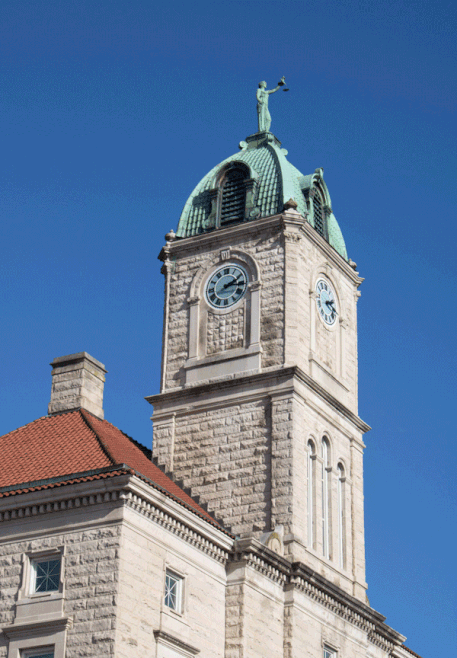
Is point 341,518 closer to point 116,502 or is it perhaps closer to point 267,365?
point 267,365

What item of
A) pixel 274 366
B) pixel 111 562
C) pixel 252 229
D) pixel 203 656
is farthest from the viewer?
pixel 252 229

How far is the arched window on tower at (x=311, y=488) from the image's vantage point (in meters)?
39.8

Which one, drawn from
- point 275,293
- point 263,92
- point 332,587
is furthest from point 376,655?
point 263,92

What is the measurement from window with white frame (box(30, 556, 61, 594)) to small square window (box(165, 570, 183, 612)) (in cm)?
311

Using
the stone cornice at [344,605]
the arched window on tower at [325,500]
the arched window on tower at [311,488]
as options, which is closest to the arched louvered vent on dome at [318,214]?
the arched window on tower at [325,500]

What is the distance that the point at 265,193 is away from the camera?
4456cm

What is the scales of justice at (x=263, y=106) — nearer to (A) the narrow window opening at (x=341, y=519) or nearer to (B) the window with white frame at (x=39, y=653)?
(A) the narrow window opening at (x=341, y=519)

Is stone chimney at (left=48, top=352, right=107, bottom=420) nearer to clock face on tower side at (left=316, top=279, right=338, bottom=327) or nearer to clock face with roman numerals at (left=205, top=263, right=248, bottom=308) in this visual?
clock face with roman numerals at (left=205, top=263, right=248, bottom=308)

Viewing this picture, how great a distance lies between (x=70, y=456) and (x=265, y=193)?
14.2m

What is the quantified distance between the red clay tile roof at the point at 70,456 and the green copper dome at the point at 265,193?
9.59 m

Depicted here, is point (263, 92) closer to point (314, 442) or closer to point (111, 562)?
point (314, 442)

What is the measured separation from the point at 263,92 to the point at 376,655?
22.8 meters

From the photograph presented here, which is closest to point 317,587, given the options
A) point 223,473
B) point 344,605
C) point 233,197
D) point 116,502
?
point 344,605

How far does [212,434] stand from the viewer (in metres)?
41.0
